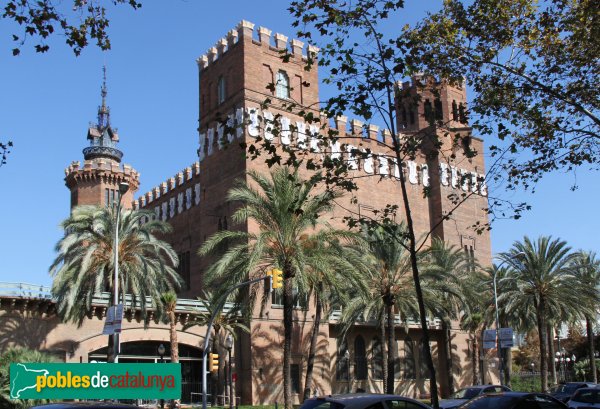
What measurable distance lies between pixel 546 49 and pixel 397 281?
21896mm

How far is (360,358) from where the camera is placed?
4756 centimetres

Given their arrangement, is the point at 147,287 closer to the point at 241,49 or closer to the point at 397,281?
the point at 397,281

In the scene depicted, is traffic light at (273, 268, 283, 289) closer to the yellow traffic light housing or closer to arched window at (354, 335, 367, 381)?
the yellow traffic light housing

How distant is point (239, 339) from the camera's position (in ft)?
136

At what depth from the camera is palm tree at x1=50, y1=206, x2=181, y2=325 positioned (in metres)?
32.5

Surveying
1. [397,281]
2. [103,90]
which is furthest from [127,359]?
[103,90]

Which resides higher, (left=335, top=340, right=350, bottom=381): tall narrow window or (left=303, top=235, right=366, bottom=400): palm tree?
(left=303, top=235, right=366, bottom=400): palm tree

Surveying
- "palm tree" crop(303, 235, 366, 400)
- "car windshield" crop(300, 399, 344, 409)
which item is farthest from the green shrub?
"car windshield" crop(300, 399, 344, 409)

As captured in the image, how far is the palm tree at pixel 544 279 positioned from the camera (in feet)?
129

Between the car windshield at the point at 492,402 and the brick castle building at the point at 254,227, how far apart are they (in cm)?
1931

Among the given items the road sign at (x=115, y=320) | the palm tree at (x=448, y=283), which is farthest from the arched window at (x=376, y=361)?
the road sign at (x=115, y=320)

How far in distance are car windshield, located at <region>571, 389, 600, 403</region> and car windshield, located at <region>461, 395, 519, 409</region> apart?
6.55 m

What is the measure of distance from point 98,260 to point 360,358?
2112 cm

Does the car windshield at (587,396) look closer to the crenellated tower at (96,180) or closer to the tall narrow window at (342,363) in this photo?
the tall narrow window at (342,363)
